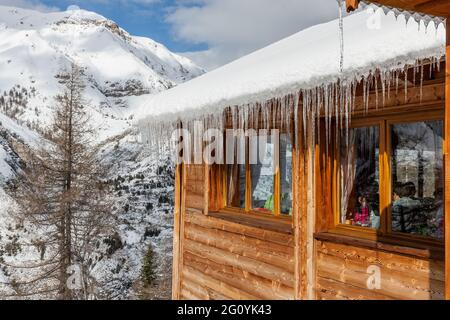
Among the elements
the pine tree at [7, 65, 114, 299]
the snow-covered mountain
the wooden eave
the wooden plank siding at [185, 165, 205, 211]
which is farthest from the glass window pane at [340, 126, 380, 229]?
the pine tree at [7, 65, 114, 299]

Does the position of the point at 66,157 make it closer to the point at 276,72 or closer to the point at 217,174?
the point at 217,174

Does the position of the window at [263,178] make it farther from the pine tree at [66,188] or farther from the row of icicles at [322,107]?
the pine tree at [66,188]

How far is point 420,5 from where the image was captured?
1.83m

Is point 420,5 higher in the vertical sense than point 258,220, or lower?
higher

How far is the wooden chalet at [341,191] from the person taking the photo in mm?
3152

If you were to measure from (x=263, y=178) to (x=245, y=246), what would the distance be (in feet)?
2.67

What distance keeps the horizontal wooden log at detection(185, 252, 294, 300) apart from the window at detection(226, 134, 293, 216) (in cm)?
75

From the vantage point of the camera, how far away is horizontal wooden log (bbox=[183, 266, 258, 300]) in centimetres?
513

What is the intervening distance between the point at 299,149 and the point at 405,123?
110cm

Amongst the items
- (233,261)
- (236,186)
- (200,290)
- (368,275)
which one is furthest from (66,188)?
(368,275)

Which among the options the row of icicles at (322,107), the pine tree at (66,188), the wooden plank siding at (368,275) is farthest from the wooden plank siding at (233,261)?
the pine tree at (66,188)

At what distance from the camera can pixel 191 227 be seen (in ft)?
20.5

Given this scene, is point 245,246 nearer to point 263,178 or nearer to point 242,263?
point 242,263

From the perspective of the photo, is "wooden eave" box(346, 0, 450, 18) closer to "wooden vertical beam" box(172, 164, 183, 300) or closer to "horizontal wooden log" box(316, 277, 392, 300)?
"horizontal wooden log" box(316, 277, 392, 300)
